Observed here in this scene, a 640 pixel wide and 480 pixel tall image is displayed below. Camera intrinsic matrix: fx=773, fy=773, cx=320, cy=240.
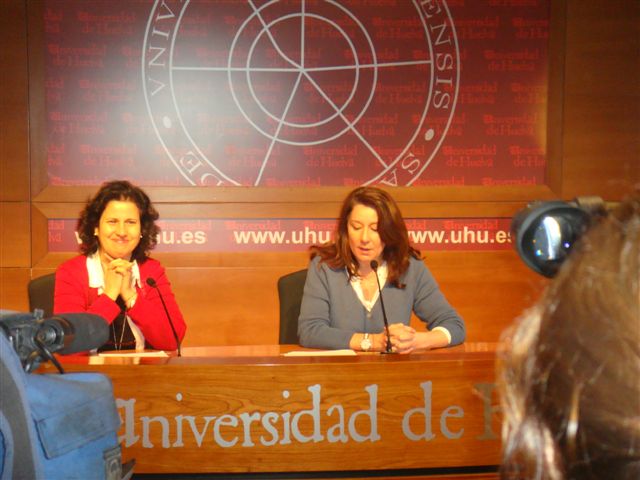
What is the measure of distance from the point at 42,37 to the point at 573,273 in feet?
13.4

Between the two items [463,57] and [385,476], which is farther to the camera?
[463,57]

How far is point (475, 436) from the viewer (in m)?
2.00

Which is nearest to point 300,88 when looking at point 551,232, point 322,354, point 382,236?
point 382,236

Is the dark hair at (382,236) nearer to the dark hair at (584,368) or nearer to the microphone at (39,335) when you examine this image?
the microphone at (39,335)

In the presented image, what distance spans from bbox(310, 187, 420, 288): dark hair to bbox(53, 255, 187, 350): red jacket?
674 mm

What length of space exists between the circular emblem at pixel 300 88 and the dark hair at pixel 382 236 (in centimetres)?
108

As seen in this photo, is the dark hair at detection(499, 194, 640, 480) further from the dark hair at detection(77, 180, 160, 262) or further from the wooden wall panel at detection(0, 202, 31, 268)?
the wooden wall panel at detection(0, 202, 31, 268)

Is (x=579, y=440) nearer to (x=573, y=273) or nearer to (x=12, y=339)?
(x=573, y=273)

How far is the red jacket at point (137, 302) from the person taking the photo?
9.46ft

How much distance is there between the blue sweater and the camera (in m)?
3.00

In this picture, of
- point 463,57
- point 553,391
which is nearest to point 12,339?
point 553,391

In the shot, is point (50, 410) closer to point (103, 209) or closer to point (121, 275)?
point (121, 275)

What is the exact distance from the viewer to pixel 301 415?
195 centimetres

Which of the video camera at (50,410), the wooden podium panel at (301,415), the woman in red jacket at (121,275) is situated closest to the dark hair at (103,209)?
the woman in red jacket at (121,275)
